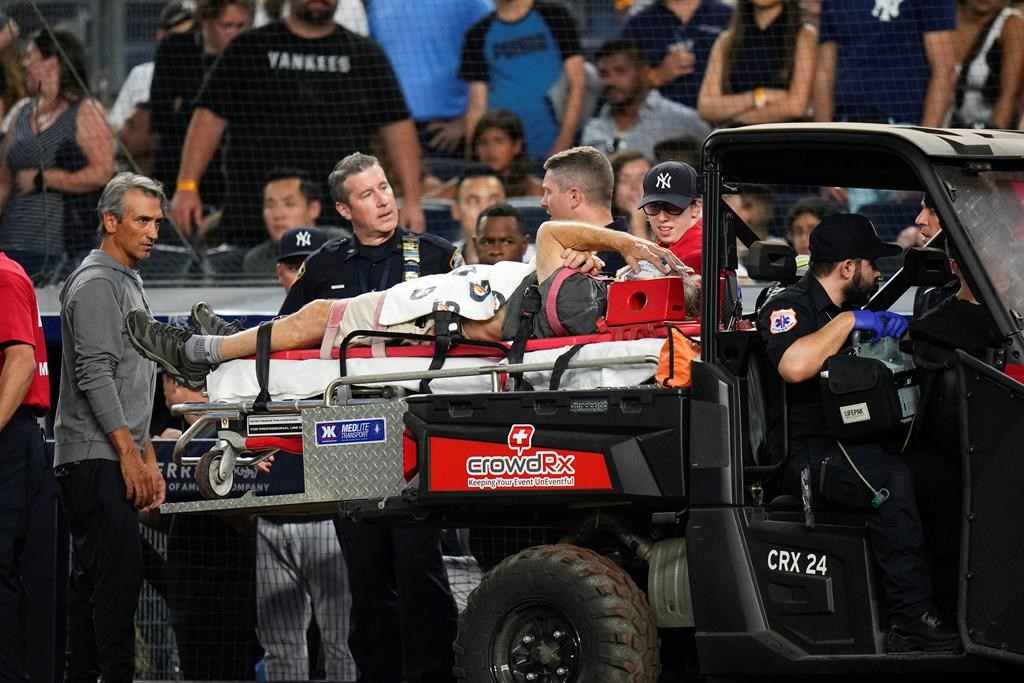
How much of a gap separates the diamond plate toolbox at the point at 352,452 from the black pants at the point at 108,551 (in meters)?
1.33

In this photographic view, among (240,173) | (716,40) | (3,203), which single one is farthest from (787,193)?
(3,203)

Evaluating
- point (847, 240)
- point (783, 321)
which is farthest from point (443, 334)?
point (847, 240)

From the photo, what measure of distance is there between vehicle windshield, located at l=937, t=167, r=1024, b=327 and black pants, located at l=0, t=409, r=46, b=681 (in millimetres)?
4058

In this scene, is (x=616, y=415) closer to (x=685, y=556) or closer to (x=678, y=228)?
(x=685, y=556)

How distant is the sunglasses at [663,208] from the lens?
749cm

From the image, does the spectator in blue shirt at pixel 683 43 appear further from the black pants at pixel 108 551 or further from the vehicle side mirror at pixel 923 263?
the black pants at pixel 108 551

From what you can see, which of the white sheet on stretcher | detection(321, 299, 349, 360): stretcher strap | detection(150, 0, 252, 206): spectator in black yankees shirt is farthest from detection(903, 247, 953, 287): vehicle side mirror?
detection(150, 0, 252, 206): spectator in black yankees shirt

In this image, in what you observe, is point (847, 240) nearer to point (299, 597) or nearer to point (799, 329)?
point (799, 329)

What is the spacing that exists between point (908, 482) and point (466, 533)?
3.60m

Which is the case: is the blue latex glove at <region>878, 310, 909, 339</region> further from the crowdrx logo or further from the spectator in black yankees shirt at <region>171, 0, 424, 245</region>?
the spectator in black yankees shirt at <region>171, 0, 424, 245</region>

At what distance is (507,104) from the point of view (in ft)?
40.9

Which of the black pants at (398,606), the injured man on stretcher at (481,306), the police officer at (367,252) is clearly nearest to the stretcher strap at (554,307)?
the injured man on stretcher at (481,306)

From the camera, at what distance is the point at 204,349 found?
274 inches

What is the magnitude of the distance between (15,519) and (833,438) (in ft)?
11.7
